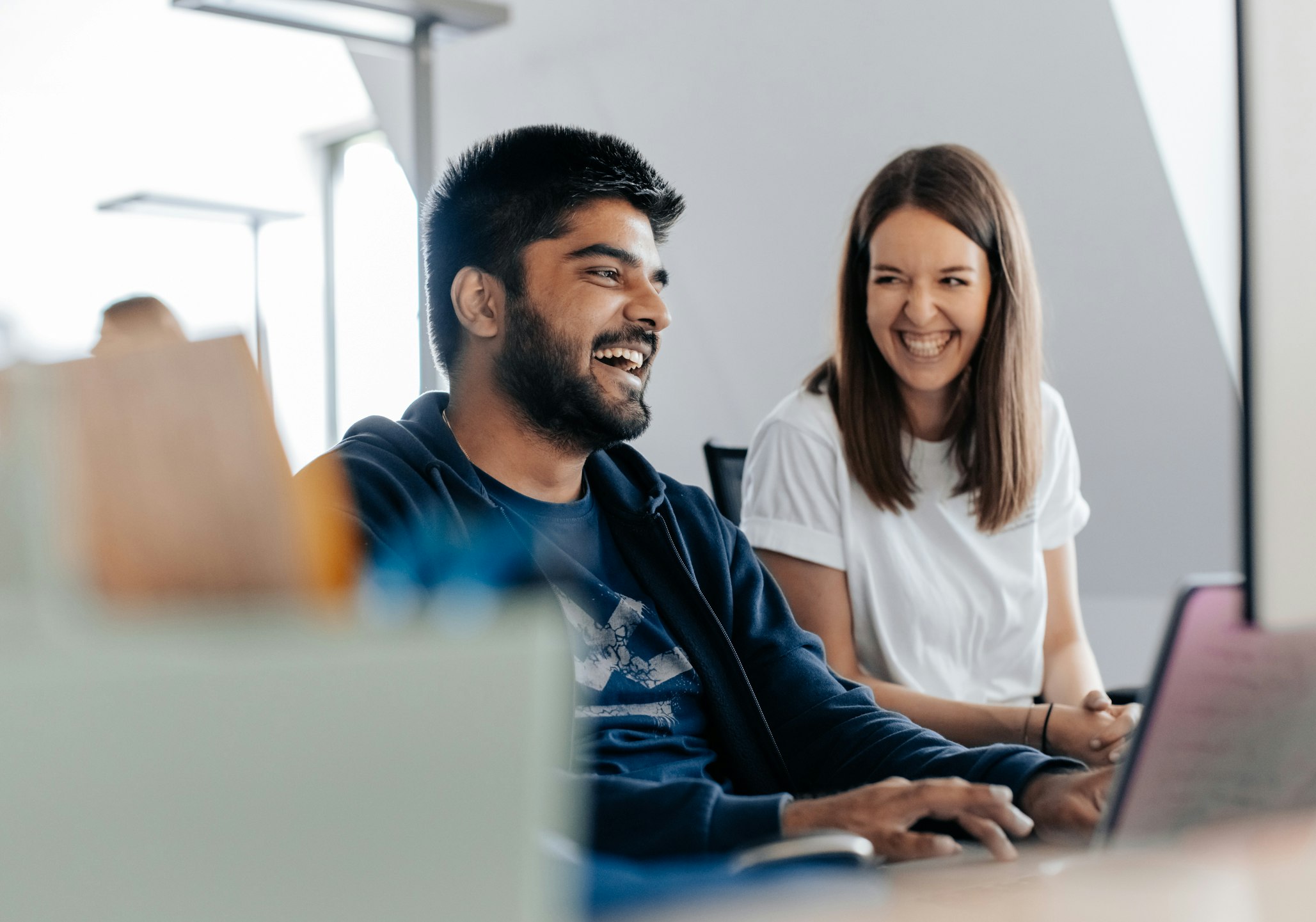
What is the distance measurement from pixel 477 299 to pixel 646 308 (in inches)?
8.0

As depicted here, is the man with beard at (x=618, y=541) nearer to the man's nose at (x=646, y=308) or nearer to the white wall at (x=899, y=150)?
the man's nose at (x=646, y=308)

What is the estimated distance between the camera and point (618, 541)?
54.9 inches

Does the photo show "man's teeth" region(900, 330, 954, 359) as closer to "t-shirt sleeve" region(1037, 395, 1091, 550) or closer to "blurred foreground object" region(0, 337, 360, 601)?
"t-shirt sleeve" region(1037, 395, 1091, 550)

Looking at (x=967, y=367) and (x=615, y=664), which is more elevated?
(x=967, y=367)

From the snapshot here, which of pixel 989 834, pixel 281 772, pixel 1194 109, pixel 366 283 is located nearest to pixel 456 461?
pixel 989 834

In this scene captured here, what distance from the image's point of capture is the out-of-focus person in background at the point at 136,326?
1.64 ft

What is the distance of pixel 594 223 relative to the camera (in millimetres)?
1472

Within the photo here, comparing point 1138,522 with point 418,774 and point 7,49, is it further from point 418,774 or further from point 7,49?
point 7,49

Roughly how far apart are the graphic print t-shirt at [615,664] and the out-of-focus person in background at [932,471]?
1.57 ft

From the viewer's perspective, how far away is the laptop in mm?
682

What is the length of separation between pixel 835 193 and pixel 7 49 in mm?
3718

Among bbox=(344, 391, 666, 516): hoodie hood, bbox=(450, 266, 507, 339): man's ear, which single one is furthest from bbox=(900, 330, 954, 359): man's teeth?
bbox=(450, 266, 507, 339): man's ear

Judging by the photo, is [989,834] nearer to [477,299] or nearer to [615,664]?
[615,664]

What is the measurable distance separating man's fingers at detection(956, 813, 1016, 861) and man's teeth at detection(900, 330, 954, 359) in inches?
40.5
